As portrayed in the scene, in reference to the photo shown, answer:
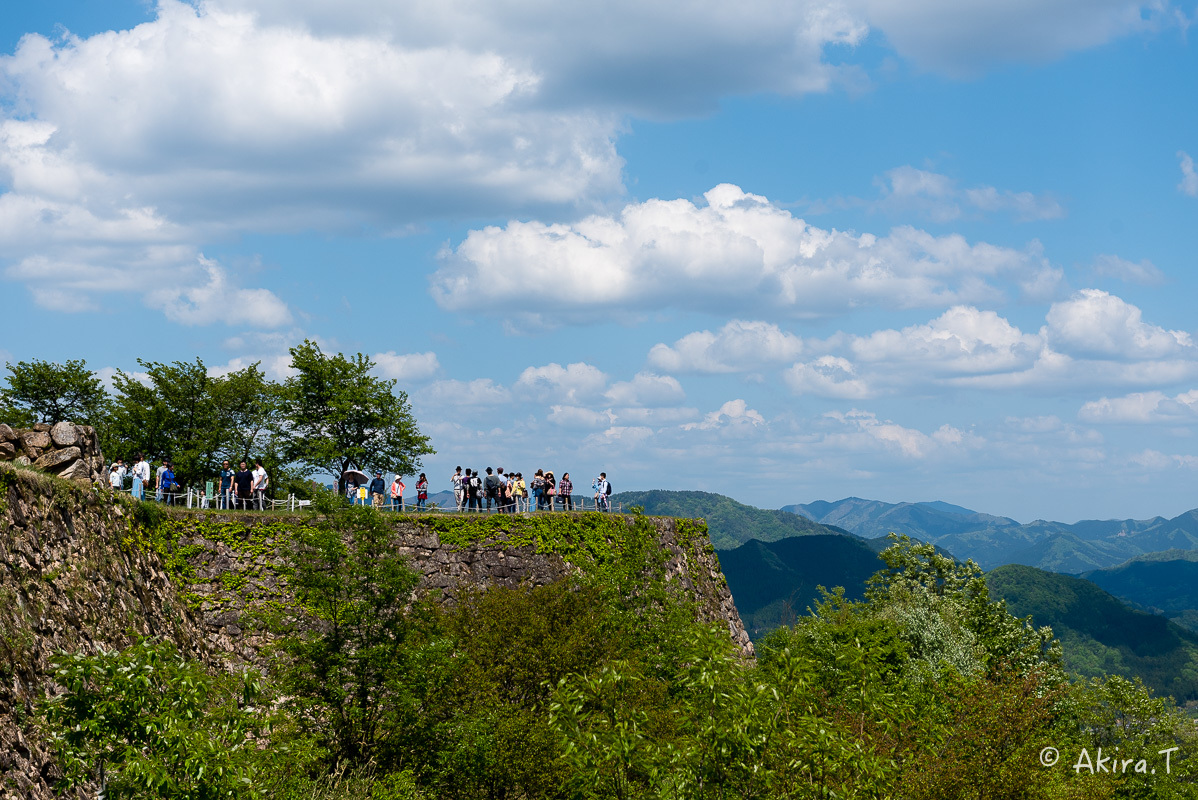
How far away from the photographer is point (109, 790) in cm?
1118

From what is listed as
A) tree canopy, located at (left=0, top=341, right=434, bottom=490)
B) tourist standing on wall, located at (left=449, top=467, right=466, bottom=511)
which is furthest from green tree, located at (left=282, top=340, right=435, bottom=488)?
tourist standing on wall, located at (left=449, top=467, right=466, bottom=511)

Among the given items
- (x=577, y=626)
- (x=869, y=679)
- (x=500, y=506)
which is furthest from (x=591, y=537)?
(x=869, y=679)

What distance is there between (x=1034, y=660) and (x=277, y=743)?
53.4m

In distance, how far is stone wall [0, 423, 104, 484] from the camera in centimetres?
2447

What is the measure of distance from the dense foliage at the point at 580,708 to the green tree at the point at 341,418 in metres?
23.9

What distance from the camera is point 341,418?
2168 inches

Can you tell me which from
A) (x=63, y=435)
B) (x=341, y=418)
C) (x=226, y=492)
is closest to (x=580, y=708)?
(x=63, y=435)

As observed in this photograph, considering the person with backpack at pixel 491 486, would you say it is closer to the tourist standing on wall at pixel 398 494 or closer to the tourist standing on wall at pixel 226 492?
the tourist standing on wall at pixel 398 494

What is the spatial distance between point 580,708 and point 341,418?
4274cm

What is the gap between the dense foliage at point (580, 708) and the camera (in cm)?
1446

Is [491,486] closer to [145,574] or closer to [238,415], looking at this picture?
[145,574]

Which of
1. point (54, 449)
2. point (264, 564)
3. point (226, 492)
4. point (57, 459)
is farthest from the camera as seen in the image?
point (226, 492)

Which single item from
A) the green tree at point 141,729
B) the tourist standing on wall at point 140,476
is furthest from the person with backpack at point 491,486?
the green tree at point 141,729

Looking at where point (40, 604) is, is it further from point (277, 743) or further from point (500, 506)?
point (500, 506)
